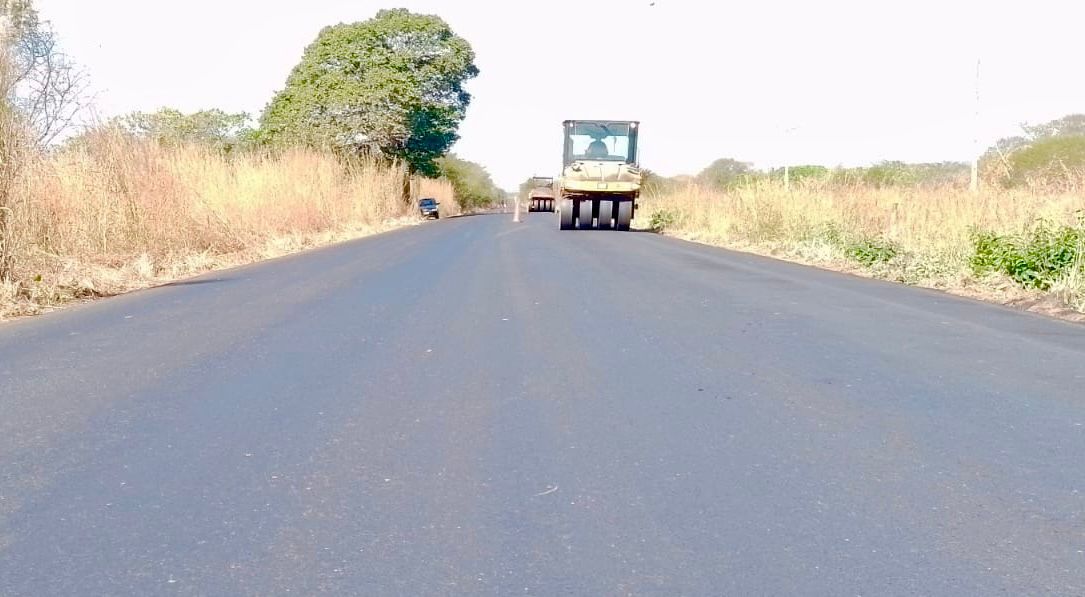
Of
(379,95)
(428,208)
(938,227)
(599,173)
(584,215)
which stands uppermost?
(379,95)

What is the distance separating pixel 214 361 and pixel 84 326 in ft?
8.91

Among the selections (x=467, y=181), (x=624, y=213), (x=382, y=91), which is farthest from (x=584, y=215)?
(x=467, y=181)

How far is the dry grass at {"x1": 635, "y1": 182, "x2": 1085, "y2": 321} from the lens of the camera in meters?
13.7

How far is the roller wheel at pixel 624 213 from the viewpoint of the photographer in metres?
32.5

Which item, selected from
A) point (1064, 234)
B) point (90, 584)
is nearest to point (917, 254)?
point (1064, 234)

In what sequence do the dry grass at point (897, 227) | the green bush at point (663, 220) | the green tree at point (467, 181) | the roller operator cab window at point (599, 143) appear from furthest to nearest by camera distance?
the green tree at point (467, 181), the green bush at point (663, 220), the roller operator cab window at point (599, 143), the dry grass at point (897, 227)

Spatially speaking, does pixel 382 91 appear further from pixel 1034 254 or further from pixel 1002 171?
pixel 1034 254

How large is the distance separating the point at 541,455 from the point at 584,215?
28.9 m

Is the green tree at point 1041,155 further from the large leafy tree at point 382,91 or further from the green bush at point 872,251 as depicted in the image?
the large leafy tree at point 382,91

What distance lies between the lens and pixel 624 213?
32.7 m

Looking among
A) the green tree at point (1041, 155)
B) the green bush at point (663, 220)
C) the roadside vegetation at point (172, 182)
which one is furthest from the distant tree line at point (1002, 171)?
the roadside vegetation at point (172, 182)

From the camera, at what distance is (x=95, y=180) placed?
48.8 feet

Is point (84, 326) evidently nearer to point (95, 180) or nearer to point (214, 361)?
point (214, 361)

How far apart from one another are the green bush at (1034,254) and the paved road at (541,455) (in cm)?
286
